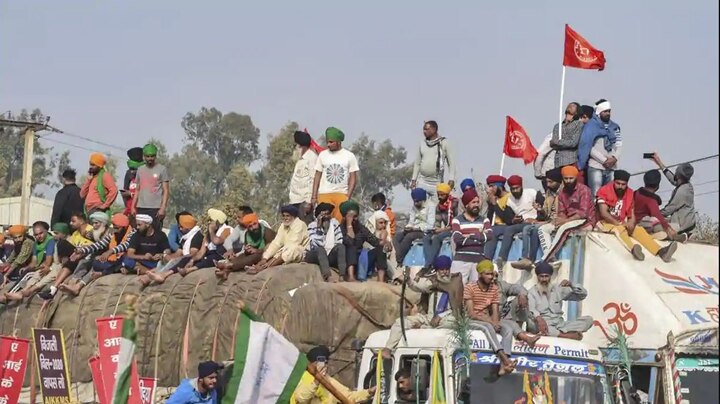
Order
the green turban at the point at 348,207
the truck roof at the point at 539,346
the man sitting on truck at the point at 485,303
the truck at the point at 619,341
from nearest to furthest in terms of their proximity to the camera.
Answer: the truck at the point at 619,341
the truck roof at the point at 539,346
the man sitting on truck at the point at 485,303
the green turban at the point at 348,207

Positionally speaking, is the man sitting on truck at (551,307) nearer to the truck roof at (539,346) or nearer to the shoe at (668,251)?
the truck roof at (539,346)

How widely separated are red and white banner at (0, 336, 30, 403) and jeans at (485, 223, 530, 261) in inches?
278

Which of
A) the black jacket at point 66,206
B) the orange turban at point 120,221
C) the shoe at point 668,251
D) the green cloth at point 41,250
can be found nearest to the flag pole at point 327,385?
the shoe at point 668,251

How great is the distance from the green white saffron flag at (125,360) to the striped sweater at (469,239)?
11.5 feet

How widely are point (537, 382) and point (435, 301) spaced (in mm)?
2505

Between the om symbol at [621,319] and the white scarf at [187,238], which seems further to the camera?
the white scarf at [187,238]

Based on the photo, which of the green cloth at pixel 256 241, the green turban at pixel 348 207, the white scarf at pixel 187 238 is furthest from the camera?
the white scarf at pixel 187 238

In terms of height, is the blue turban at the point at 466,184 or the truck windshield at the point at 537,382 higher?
the blue turban at the point at 466,184

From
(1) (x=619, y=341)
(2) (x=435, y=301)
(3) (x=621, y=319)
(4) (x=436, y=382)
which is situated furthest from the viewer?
(2) (x=435, y=301)

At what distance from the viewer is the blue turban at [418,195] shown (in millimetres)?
16781

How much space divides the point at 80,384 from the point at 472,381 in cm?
827

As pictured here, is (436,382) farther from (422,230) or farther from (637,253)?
(422,230)

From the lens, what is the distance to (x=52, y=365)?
1795 centimetres

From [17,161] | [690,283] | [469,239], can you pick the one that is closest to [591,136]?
[469,239]
